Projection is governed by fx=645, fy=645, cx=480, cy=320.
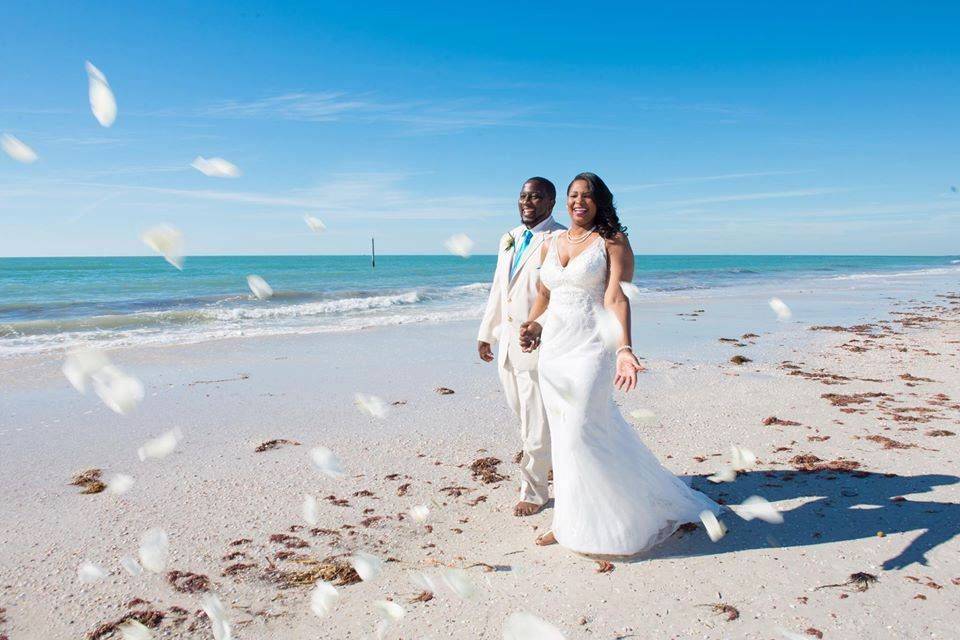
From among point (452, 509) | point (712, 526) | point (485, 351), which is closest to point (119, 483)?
point (452, 509)

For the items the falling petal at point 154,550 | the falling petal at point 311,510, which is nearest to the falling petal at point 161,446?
the falling petal at point 154,550

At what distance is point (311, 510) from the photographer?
14.1 ft

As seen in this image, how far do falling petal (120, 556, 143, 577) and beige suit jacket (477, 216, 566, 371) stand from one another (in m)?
2.41

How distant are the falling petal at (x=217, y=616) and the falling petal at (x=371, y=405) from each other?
351cm

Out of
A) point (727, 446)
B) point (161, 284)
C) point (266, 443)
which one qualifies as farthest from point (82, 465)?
point (161, 284)

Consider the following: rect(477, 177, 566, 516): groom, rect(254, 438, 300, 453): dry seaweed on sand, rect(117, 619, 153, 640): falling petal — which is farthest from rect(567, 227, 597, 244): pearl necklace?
rect(254, 438, 300, 453): dry seaweed on sand

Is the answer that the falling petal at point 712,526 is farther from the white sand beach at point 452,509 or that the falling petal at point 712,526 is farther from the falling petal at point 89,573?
the falling petal at point 89,573

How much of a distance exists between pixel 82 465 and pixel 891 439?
6.73 metres

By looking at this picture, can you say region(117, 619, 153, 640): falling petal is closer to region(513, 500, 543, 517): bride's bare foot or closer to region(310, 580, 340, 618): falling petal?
region(310, 580, 340, 618): falling petal

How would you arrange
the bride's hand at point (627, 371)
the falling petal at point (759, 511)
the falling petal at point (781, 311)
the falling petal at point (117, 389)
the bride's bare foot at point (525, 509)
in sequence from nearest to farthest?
the bride's hand at point (627, 371) → the falling petal at point (759, 511) → the bride's bare foot at point (525, 509) → the falling petal at point (117, 389) → the falling petal at point (781, 311)

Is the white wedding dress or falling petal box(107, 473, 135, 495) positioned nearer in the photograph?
the white wedding dress

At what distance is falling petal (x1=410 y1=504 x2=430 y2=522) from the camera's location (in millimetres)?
4219

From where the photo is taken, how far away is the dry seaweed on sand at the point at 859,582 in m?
3.15

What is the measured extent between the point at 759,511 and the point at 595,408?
1.48 m
